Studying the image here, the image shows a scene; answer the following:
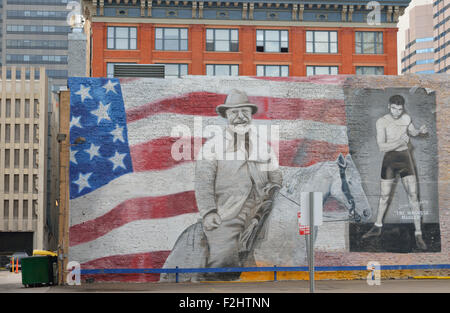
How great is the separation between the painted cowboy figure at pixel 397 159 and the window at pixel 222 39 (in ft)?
110

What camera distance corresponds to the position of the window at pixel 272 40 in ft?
193

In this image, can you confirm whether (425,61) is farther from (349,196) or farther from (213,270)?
(213,270)

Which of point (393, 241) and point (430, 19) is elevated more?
point (430, 19)

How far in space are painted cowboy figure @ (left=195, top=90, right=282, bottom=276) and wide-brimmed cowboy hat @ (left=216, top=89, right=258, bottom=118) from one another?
0.19 ft

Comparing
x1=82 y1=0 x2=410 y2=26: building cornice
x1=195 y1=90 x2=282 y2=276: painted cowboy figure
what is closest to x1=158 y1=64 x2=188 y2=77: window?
x1=82 y1=0 x2=410 y2=26: building cornice

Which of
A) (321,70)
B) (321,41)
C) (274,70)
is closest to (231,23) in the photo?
(274,70)

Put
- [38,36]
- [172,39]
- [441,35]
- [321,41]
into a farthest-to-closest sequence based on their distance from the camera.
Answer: [441,35], [38,36], [321,41], [172,39]

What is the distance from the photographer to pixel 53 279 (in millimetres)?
25750

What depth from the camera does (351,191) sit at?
85.1 ft

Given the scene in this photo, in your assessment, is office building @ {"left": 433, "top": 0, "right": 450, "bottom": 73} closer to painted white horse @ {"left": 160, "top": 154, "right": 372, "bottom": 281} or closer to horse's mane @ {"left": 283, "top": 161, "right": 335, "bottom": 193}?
painted white horse @ {"left": 160, "top": 154, "right": 372, "bottom": 281}

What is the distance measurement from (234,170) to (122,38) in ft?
116

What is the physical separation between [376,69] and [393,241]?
36.1 metres

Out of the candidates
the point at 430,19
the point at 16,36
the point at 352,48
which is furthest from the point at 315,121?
the point at 430,19
